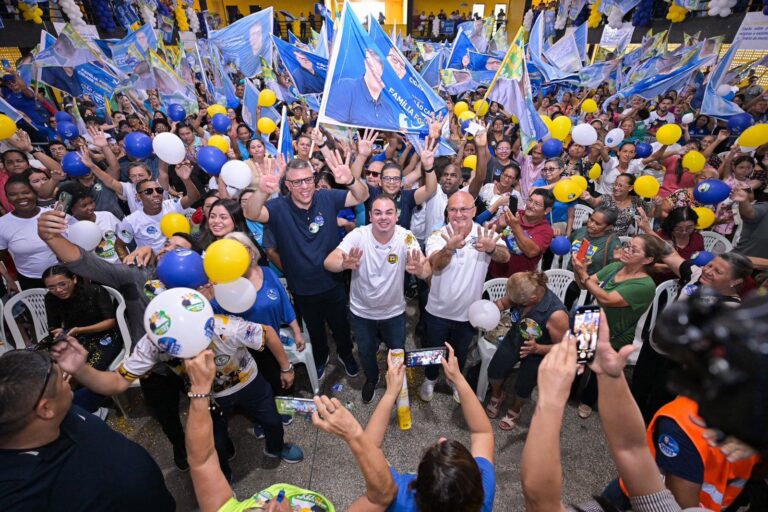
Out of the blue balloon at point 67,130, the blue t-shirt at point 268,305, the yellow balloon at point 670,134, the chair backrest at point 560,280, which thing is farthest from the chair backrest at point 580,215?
the blue balloon at point 67,130

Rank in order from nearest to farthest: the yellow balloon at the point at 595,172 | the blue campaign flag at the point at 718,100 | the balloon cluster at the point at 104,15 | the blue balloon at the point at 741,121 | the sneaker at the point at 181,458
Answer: the sneaker at the point at 181,458 < the yellow balloon at the point at 595,172 < the blue balloon at the point at 741,121 < the blue campaign flag at the point at 718,100 < the balloon cluster at the point at 104,15

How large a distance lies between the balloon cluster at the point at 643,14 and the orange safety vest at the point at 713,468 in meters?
21.5

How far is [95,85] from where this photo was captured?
750cm

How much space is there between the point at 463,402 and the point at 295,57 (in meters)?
6.52

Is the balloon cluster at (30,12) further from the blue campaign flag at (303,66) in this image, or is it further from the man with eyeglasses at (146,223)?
the man with eyeglasses at (146,223)

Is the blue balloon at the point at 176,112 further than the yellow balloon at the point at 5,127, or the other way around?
Answer: the blue balloon at the point at 176,112

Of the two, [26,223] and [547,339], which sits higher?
[26,223]

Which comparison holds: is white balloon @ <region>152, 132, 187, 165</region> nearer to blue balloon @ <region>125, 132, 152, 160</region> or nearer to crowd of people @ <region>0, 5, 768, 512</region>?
crowd of people @ <region>0, 5, 768, 512</region>

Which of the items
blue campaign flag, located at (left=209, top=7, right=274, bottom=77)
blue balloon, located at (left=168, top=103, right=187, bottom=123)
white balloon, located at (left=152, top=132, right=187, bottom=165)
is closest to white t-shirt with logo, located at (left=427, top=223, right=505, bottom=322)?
white balloon, located at (left=152, top=132, right=187, bottom=165)

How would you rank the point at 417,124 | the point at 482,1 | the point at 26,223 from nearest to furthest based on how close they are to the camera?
the point at 26,223, the point at 417,124, the point at 482,1

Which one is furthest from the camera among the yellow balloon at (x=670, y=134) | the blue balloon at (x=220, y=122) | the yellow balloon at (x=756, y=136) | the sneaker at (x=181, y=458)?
the blue balloon at (x=220, y=122)

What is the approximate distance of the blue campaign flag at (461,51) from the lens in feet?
28.3

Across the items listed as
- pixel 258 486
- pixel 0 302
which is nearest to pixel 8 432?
pixel 258 486

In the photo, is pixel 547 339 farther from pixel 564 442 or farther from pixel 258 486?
pixel 258 486
